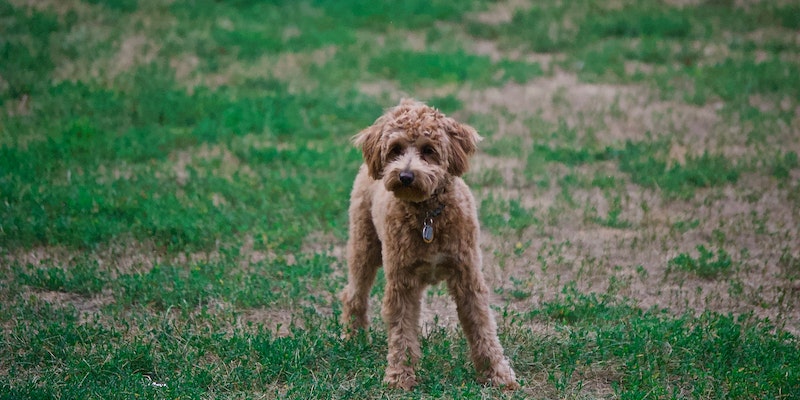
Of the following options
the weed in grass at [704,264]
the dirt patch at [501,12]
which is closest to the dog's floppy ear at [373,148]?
the weed in grass at [704,264]

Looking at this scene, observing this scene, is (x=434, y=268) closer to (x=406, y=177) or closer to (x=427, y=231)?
(x=427, y=231)

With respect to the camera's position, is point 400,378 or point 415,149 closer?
point 415,149

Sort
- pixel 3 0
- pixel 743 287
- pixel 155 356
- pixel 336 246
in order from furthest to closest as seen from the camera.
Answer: pixel 3 0 → pixel 336 246 → pixel 743 287 → pixel 155 356

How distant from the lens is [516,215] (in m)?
8.52

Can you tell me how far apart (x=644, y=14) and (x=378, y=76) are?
585 centimetres

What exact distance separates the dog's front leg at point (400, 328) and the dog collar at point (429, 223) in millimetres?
333

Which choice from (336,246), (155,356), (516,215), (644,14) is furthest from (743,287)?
(644,14)

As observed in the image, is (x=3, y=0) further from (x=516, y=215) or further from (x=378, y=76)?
(x=516, y=215)

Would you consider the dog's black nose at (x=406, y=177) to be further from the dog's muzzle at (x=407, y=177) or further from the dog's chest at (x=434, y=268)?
the dog's chest at (x=434, y=268)

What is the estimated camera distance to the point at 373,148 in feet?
17.3

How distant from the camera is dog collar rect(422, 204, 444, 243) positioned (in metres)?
5.14

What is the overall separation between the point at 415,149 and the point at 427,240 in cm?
57

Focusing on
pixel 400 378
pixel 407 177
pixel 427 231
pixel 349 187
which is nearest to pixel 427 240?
pixel 427 231

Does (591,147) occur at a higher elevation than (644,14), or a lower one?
lower
